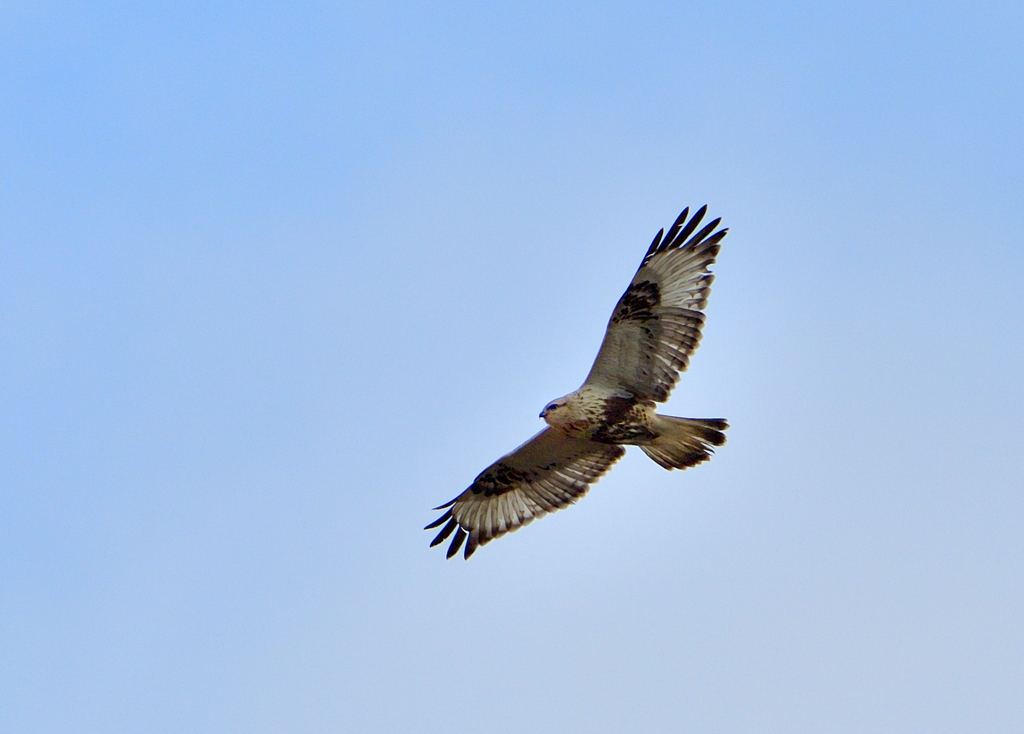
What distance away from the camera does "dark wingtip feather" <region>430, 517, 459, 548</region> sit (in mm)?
13141

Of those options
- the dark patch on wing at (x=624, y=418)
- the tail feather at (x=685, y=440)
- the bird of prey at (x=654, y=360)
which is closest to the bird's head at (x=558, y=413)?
the bird of prey at (x=654, y=360)

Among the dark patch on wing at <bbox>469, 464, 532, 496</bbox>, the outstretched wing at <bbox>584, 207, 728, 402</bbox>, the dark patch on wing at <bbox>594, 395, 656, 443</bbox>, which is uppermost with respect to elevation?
the outstretched wing at <bbox>584, 207, 728, 402</bbox>

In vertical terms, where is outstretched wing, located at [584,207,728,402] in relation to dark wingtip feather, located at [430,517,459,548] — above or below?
above

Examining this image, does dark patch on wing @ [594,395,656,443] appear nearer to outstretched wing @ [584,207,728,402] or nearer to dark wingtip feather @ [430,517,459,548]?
outstretched wing @ [584,207,728,402]

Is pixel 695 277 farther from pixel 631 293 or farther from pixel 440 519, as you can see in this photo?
pixel 440 519

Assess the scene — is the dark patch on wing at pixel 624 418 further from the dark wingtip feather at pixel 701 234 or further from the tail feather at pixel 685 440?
the dark wingtip feather at pixel 701 234

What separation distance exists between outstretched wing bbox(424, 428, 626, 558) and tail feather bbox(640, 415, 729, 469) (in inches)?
43.8

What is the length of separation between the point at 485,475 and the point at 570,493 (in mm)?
846

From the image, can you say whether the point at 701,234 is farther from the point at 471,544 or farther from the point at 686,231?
the point at 471,544

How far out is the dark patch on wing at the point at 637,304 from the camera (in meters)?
11.6

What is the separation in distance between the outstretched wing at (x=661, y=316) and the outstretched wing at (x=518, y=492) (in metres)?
1.31

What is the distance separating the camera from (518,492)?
520 inches

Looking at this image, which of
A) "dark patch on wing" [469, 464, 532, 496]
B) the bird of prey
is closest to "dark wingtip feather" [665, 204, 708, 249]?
the bird of prey

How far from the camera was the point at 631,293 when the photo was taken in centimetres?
1165
